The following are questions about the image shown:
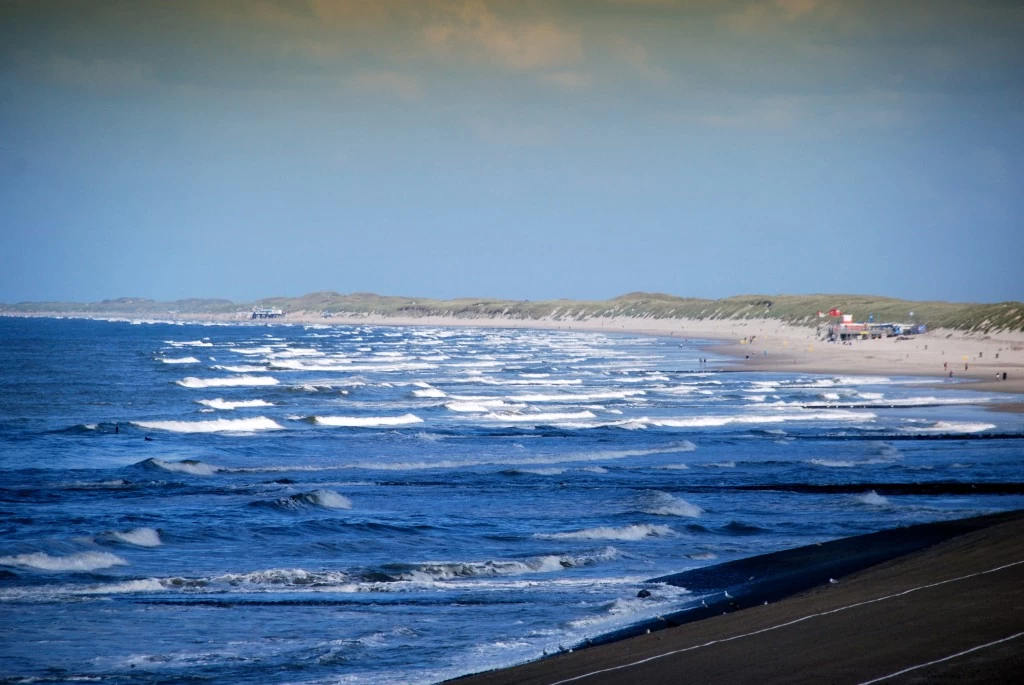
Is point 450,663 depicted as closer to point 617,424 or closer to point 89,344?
point 617,424

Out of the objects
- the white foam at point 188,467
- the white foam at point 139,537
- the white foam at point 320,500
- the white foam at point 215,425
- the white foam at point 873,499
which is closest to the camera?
the white foam at point 139,537

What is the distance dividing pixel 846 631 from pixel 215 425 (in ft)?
117

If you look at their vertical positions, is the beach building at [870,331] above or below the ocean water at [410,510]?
above

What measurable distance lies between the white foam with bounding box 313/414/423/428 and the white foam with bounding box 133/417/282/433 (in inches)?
80.0

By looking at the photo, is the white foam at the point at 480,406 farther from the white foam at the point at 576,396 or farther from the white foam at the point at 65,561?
the white foam at the point at 65,561

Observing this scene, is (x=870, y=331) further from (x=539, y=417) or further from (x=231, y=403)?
(x=231, y=403)

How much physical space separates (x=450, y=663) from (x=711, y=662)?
3.20 metres

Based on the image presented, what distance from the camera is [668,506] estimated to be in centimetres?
2198

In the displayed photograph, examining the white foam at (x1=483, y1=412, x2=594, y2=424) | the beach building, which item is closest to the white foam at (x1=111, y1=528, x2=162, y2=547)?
the white foam at (x1=483, y1=412, x2=594, y2=424)

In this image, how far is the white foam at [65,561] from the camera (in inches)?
674

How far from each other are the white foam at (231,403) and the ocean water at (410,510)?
35 centimetres

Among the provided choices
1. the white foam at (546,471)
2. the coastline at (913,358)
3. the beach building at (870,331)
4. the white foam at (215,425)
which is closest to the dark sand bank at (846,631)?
the white foam at (546,471)

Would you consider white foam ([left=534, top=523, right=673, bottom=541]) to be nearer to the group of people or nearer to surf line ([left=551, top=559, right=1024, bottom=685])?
surf line ([left=551, top=559, right=1024, bottom=685])

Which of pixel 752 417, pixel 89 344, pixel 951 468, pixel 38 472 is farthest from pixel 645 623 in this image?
pixel 89 344
